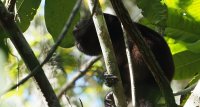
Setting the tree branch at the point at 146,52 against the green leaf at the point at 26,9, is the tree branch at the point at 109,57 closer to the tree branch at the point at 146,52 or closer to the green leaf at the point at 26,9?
the green leaf at the point at 26,9

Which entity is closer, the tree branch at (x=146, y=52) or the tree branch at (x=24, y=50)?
the tree branch at (x=24, y=50)

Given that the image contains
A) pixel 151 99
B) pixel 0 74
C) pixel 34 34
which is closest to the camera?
pixel 0 74

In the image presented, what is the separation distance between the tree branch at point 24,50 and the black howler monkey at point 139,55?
5.97 ft

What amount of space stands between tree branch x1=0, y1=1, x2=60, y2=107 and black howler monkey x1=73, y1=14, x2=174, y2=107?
5.97 ft

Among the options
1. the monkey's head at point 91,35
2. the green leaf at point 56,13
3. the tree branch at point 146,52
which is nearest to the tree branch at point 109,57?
the green leaf at point 56,13

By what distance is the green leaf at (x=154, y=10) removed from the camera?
5.83 feet

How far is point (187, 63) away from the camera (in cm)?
276

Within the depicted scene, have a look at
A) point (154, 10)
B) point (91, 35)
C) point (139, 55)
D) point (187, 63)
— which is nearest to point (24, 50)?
point (154, 10)

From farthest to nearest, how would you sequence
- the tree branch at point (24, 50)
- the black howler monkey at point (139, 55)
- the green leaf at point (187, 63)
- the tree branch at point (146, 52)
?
1. the black howler monkey at point (139, 55)
2. the green leaf at point (187, 63)
3. the tree branch at point (146, 52)
4. the tree branch at point (24, 50)

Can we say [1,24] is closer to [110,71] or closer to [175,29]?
[110,71]

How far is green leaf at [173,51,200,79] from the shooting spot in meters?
2.78

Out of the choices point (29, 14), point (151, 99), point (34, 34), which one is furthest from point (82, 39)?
point (34, 34)

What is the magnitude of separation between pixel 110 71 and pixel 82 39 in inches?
81.3

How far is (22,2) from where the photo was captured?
6.77 ft
